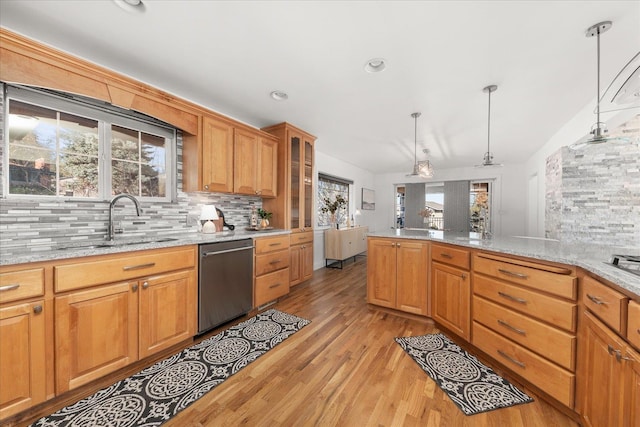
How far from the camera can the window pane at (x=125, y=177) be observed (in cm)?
213

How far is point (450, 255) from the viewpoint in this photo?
Result: 7.14 ft

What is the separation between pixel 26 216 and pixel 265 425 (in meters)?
2.15

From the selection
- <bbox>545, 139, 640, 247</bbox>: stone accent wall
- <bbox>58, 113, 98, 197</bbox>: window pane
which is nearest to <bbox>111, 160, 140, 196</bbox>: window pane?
<bbox>58, 113, 98, 197</bbox>: window pane

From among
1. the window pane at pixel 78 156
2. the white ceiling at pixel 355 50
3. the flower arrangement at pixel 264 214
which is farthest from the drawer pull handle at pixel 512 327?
the window pane at pixel 78 156

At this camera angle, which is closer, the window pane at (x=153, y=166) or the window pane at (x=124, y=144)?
the window pane at (x=124, y=144)

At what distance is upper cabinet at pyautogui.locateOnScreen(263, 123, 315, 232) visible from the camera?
3.39 metres

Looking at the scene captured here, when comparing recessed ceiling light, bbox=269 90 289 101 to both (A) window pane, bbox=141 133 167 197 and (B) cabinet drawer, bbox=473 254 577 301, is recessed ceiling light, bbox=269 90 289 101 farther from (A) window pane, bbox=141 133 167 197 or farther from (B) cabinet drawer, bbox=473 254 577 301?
(B) cabinet drawer, bbox=473 254 577 301

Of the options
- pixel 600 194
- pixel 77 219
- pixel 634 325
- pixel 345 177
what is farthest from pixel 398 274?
pixel 345 177

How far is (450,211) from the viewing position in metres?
6.50

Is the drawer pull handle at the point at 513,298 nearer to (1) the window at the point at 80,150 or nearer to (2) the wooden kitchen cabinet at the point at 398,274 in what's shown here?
(2) the wooden kitchen cabinet at the point at 398,274

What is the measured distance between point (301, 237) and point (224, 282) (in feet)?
4.79

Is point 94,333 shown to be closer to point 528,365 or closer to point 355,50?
point 355,50

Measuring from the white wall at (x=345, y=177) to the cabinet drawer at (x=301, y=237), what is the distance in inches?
31.7

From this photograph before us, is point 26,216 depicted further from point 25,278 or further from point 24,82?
point 24,82
